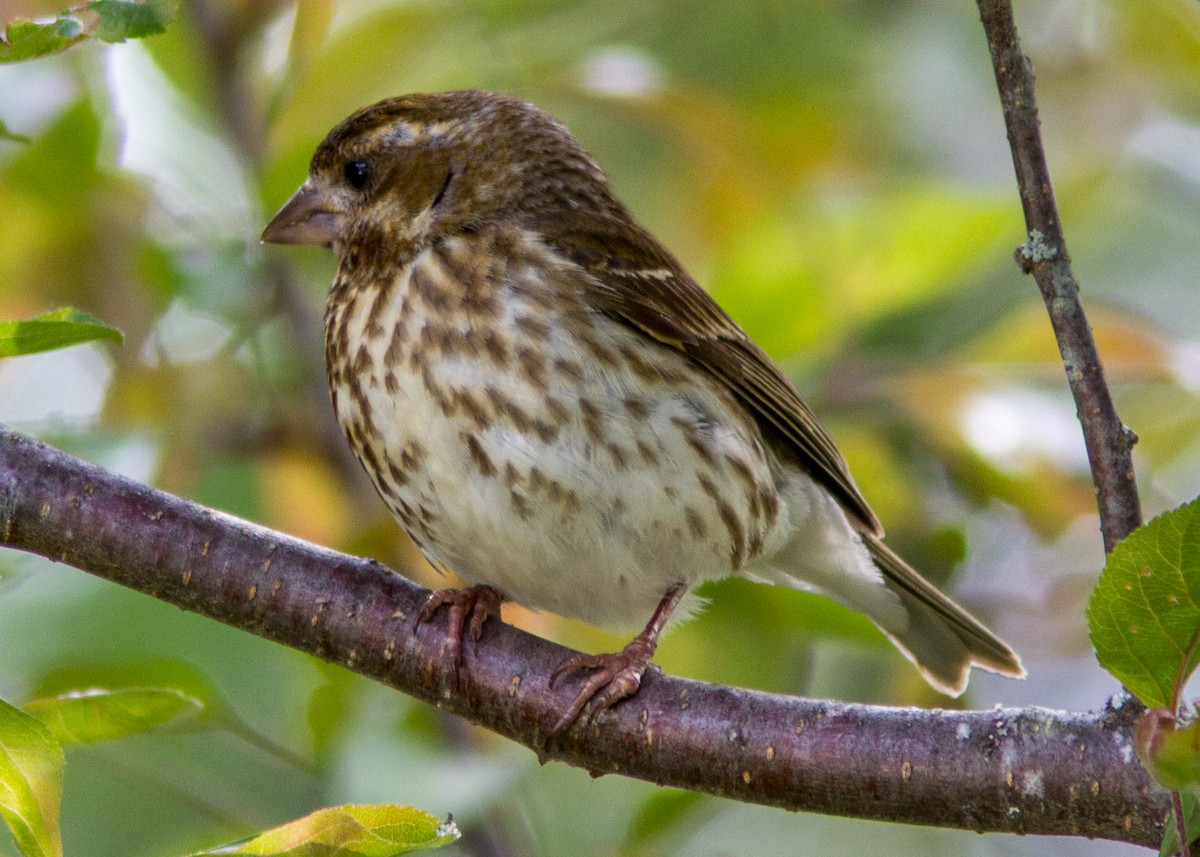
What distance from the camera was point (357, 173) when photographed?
4289mm

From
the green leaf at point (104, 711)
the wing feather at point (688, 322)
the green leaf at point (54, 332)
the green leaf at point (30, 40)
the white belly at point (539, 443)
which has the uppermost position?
the wing feather at point (688, 322)

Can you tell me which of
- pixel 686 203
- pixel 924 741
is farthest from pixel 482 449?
pixel 686 203

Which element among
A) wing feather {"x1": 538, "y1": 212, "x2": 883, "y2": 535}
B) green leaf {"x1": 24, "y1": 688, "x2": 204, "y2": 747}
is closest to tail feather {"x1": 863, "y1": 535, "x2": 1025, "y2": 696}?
wing feather {"x1": 538, "y1": 212, "x2": 883, "y2": 535}

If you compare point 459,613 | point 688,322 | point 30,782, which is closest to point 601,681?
point 459,613

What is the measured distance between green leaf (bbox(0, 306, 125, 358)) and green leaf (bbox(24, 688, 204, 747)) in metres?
0.56

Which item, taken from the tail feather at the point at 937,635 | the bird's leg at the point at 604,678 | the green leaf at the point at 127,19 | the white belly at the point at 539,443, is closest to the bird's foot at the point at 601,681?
the bird's leg at the point at 604,678

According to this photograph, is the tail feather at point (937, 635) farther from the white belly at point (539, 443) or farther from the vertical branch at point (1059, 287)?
the vertical branch at point (1059, 287)

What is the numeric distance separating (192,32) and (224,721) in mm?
2130

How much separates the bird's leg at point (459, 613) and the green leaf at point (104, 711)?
0.60 meters

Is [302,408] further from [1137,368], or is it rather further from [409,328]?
[1137,368]

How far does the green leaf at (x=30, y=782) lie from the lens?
2.31 meters

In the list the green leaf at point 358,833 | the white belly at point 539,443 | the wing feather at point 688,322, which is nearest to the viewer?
the green leaf at point 358,833

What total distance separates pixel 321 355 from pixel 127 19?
2.38 meters

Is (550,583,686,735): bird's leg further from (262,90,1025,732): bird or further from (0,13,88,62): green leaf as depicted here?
(0,13,88,62): green leaf
